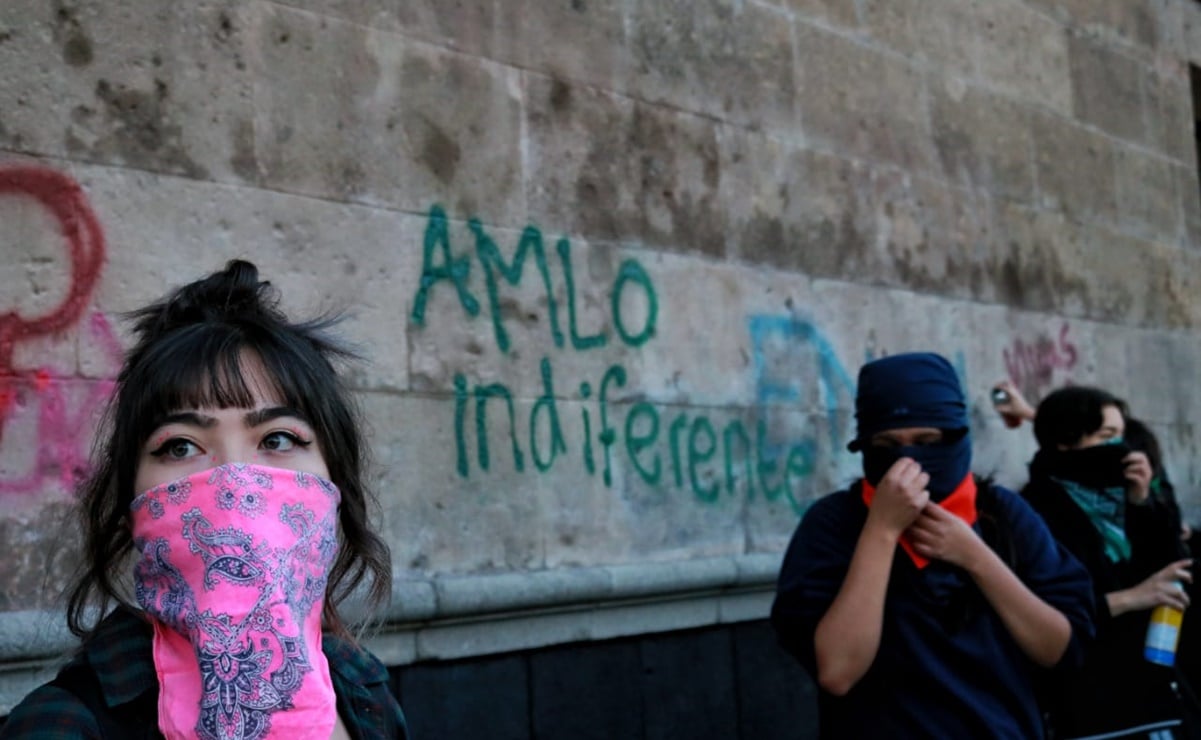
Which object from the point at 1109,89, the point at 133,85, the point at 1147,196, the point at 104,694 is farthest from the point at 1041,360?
the point at 104,694

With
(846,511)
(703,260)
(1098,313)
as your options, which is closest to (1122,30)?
(1098,313)

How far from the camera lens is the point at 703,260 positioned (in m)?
5.57

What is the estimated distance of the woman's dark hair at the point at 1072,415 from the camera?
191 inches

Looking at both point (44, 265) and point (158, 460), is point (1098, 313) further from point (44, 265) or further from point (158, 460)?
point (158, 460)

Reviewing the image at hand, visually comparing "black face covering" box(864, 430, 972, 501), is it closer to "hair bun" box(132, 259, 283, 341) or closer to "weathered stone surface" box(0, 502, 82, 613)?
"hair bun" box(132, 259, 283, 341)

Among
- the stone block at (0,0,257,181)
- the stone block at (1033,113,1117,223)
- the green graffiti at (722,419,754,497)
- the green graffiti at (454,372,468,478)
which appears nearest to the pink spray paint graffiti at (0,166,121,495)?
the stone block at (0,0,257,181)

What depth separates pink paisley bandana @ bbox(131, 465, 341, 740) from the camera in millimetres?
1947

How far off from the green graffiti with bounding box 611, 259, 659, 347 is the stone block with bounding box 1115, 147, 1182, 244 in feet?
13.0

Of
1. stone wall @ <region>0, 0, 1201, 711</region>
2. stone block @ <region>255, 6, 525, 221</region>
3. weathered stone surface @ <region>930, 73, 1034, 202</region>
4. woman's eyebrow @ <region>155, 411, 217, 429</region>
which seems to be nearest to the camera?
woman's eyebrow @ <region>155, 411, 217, 429</region>

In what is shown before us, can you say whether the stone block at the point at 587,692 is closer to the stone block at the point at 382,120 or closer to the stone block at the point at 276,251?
the stone block at the point at 276,251

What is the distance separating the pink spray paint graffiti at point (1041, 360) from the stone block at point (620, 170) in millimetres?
2305

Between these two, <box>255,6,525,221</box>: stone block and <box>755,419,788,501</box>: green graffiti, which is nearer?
<box>255,6,525,221</box>: stone block

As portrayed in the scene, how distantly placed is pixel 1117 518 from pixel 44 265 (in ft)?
10.8

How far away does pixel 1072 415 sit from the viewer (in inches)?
192
